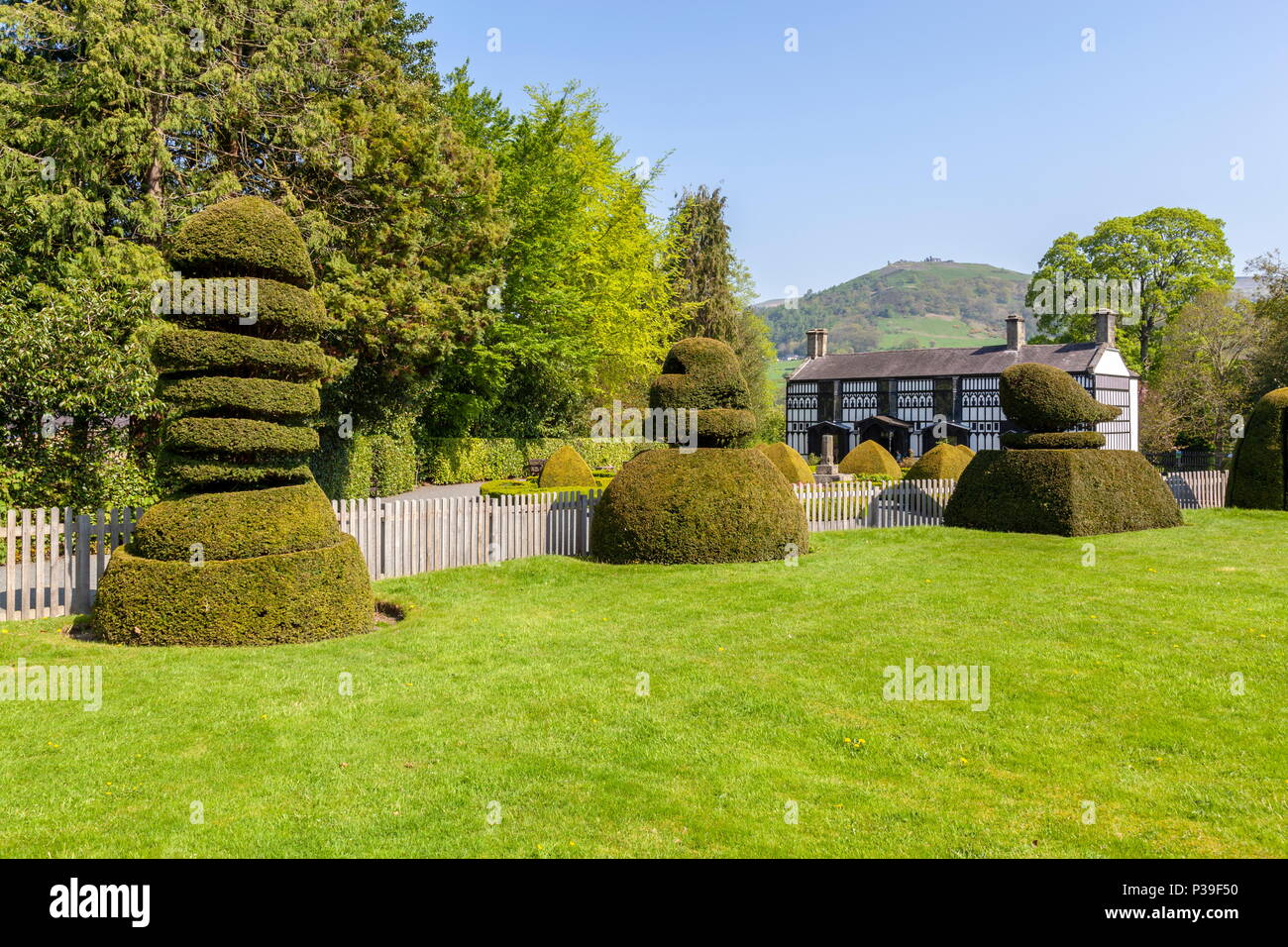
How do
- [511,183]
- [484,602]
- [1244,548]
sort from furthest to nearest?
[511,183], [1244,548], [484,602]

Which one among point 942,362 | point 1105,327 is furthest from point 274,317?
point 1105,327

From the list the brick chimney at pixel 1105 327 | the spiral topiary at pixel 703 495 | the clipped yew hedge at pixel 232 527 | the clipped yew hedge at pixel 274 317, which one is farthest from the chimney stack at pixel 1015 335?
the clipped yew hedge at pixel 232 527

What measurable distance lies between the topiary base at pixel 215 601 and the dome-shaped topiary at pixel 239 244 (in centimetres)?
358

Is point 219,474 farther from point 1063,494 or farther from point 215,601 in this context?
point 1063,494

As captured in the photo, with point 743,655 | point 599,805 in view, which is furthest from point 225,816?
point 743,655

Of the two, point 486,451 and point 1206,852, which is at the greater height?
point 486,451

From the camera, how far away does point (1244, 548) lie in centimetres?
1678

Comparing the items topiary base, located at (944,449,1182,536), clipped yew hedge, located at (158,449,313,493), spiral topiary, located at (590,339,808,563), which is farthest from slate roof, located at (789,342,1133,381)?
clipped yew hedge, located at (158,449,313,493)

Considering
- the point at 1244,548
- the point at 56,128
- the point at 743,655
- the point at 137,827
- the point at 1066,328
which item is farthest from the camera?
the point at 1066,328

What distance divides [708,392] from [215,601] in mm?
9597

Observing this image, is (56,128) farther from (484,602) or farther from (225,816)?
(225,816)

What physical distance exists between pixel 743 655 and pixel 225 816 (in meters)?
5.45

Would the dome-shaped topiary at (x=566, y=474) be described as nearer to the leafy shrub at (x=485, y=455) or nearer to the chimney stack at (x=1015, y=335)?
the leafy shrub at (x=485, y=455)

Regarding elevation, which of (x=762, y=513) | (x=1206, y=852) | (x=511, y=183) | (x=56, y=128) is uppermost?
(x=511, y=183)
